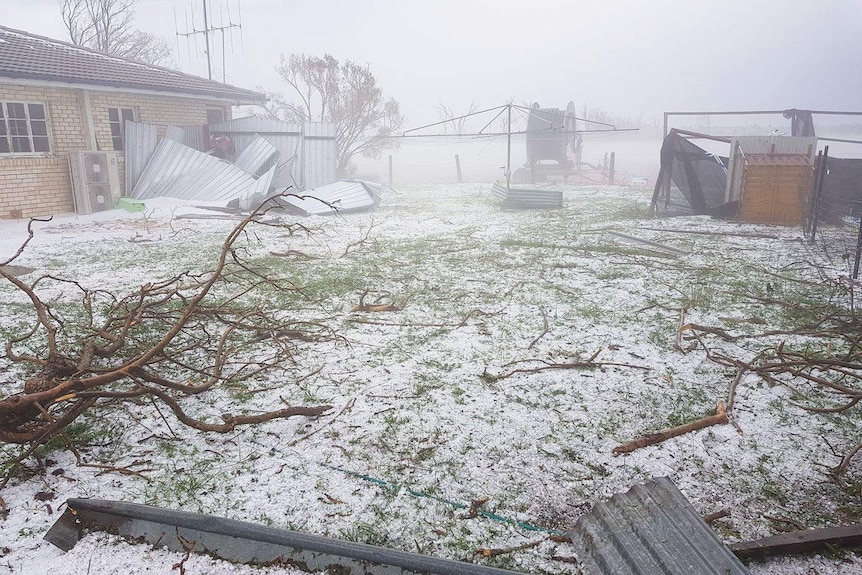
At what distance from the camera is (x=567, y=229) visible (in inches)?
395

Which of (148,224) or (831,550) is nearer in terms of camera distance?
(831,550)

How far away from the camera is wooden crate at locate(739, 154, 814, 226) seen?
10.1 meters

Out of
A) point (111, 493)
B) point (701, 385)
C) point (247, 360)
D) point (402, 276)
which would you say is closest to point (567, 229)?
point (402, 276)

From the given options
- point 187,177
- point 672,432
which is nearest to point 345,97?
point 187,177

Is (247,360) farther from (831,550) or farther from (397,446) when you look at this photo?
(831,550)

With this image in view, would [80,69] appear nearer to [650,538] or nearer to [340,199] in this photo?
[340,199]

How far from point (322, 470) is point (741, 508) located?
6.54 ft

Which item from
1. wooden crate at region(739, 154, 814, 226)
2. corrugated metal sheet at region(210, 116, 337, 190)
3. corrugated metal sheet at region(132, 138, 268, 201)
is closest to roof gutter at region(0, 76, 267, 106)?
corrugated metal sheet at region(210, 116, 337, 190)

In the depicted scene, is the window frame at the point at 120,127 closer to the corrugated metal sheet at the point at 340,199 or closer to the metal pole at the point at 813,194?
the corrugated metal sheet at the point at 340,199

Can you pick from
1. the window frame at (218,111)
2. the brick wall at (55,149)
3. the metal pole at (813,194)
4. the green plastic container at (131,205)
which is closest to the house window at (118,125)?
the brick wall at (55,149)

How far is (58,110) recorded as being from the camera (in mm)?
11094

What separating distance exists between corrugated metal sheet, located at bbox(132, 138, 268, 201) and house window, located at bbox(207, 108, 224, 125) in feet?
9.01

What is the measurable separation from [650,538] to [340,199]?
10772 mm

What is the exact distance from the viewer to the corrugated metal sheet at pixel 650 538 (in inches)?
70.4
